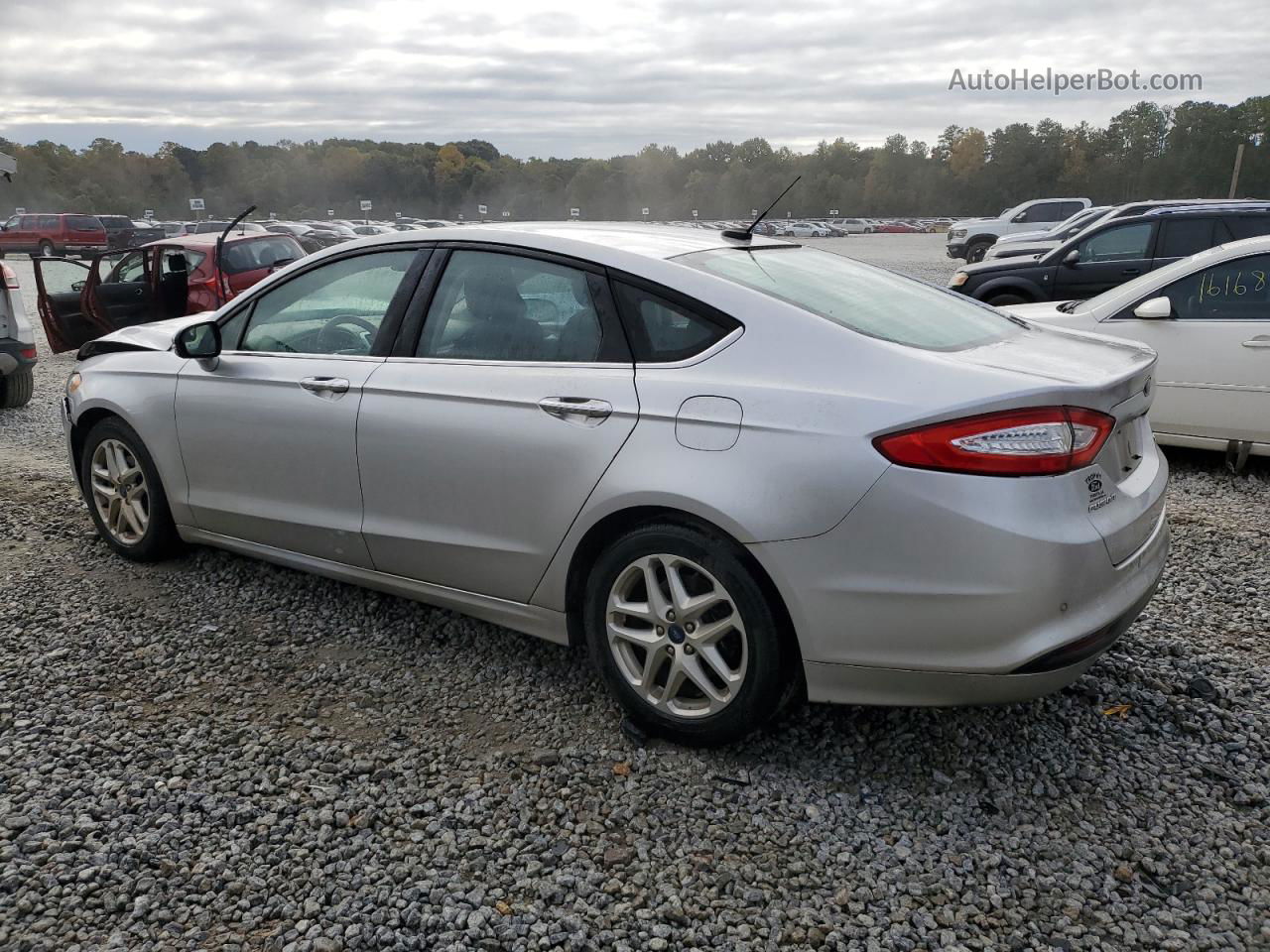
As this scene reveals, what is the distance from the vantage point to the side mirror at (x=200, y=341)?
419 cm

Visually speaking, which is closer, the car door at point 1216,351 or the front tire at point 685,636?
the front tire at point 685,636

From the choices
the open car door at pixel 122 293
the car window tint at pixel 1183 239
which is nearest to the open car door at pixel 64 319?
the open car door at pixel 122 293

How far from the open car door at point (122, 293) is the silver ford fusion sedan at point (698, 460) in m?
7.57

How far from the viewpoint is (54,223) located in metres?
40.4

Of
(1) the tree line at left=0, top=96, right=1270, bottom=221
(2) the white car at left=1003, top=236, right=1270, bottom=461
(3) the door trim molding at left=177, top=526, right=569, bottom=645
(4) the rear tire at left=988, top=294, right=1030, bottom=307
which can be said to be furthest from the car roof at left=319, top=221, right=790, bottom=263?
(1) the tree line at left=0, top=96, right=1270, bottom=221

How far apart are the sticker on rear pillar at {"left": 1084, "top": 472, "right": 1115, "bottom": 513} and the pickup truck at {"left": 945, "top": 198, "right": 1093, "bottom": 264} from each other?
85.1 feet

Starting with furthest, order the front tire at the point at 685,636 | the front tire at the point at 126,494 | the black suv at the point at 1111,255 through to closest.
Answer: the black suv at the point at 1111,255
the front tire at the point at 126,494
the front tire at the point at 685,636

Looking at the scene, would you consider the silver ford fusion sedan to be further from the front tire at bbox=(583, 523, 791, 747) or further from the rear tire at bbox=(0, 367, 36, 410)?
the rear tire at bbox=(0, 367, 36, 410)

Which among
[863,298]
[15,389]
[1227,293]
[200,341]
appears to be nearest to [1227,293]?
[1227,293]

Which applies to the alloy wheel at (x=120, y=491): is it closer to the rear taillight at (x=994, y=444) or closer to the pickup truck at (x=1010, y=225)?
the rear taillight at (x=994, y=444)

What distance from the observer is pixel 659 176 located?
118812mm

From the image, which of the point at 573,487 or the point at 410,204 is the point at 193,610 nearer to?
the point at 573,487

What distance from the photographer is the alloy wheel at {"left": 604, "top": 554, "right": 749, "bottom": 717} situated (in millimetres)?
2916

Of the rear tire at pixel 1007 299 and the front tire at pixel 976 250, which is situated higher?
the front tire at pixel 976 250
